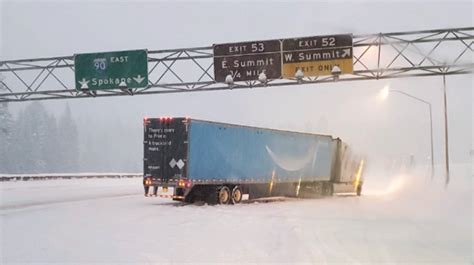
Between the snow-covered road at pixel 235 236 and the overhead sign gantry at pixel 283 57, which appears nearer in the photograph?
the snow-covered road at pixel 235 236

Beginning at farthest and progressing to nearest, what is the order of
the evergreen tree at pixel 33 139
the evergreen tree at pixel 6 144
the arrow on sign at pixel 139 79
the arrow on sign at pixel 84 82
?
the evergreen tree at pixel 33 139
the evergreen tree at pixel 6 144
the arrow on sign at pixel 84 82
the arrow on sign at pixel 139 79

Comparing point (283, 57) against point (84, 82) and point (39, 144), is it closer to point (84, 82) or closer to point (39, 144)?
point (84, 82)

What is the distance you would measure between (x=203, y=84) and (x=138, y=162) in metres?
122

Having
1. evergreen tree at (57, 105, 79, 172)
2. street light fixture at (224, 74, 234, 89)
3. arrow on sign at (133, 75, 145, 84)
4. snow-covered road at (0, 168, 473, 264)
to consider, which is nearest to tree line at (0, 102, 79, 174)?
evergreen tree at (57, 105, 79, 172)

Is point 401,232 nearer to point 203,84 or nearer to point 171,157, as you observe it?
point 171,157

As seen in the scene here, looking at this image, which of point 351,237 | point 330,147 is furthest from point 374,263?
point 330,147

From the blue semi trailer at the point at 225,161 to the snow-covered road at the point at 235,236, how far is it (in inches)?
111

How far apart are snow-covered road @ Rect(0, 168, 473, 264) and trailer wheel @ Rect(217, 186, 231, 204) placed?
350 centimetres

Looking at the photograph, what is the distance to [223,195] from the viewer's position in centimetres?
2386

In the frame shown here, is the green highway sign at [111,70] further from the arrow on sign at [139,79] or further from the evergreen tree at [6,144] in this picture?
the evergreen tree at [6,144]

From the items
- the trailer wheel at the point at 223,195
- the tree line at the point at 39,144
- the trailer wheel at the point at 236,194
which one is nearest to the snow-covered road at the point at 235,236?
the trailer wheel at the point at 223,195

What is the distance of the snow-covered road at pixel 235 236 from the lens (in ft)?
33.3

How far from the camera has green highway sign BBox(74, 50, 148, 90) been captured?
24.5m

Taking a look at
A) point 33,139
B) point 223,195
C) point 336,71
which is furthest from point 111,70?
point 33,139
